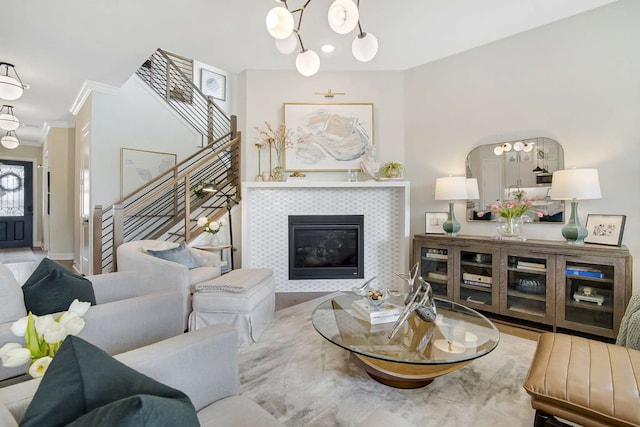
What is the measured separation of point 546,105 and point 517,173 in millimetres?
723

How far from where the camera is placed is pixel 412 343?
183 centimetres

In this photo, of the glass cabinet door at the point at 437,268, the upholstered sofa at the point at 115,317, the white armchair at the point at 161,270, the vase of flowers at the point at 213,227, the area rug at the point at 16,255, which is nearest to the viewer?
the upholstered sofa at the point at 115,317

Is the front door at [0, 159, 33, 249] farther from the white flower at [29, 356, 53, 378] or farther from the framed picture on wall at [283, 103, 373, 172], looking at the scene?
the white flower at [29, 356, 53, 378]

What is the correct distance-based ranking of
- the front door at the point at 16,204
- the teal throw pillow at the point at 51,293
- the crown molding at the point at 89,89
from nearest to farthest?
the teal throw pillow at the point at 51,293 → the crown molding at the point at 89,89 → the front door at the point at 16,204

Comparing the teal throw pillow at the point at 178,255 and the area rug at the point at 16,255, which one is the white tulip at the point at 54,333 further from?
the area rug at the point at 16,255

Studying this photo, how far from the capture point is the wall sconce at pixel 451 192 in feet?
11.4

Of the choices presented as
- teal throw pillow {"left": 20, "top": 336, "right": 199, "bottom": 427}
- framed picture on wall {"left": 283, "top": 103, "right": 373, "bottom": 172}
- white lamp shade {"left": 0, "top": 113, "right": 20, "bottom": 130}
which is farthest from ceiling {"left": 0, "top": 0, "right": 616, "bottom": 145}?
teal throw pillow {"left": 20, "top": 336, "right": 199, "bottom": 427}

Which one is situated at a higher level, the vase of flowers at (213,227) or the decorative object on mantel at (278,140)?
the decorative object on mantel at (278,140)

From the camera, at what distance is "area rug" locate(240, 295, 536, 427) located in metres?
1.70

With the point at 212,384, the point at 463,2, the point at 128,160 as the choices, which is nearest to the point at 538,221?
the point at 463,2

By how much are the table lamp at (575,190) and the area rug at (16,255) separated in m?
8.46

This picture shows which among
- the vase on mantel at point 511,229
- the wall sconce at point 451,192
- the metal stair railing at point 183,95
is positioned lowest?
the vase on mantel at point 511,229

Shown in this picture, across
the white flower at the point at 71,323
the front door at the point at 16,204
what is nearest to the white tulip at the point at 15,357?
the white flower at the point at 71,323

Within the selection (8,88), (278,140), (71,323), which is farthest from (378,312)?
(8,88)
